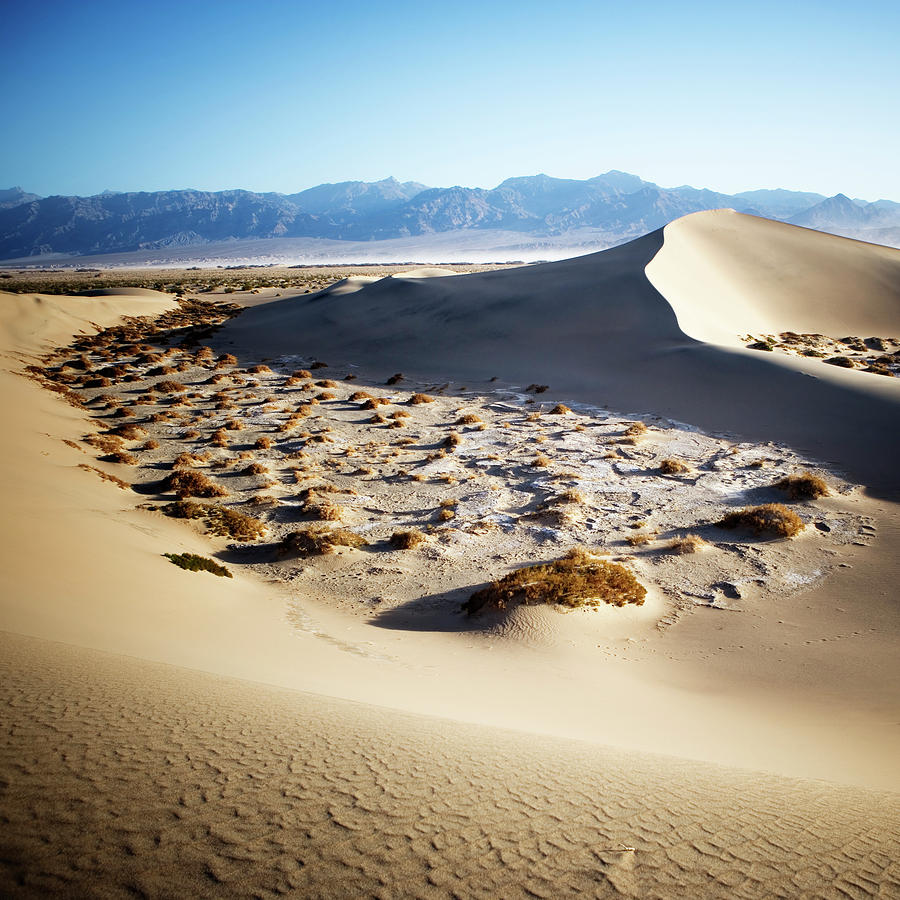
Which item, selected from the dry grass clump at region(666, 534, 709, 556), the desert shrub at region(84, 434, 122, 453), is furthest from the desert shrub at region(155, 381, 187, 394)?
the dry grass clump at region(666, 534, 709, 556)

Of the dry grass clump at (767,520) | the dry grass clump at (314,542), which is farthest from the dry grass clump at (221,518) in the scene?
the dry grass clump at (767,520)

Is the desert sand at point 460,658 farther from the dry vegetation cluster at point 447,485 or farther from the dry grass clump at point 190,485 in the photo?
the dry grass clump at point 190,485

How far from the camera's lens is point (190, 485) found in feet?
40.4

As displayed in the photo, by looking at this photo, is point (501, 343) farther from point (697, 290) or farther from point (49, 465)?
point (49, 465)

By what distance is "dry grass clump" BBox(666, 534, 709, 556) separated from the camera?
9477mm

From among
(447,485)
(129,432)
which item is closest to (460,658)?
(447,485)

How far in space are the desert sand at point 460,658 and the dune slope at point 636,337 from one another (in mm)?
252

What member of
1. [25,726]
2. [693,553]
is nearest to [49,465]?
[25,726]

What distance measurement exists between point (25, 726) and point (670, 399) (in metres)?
18.9

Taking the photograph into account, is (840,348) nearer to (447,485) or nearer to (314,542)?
(447,485)

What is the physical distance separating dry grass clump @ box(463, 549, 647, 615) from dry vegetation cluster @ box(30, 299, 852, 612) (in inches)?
1.0

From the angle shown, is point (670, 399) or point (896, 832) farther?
point (670, 399)

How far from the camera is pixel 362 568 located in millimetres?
9344

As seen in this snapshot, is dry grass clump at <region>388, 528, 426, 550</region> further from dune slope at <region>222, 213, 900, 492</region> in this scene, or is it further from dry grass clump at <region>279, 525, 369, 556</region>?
dune slope at <region>222, 213, 900, 492</region>
